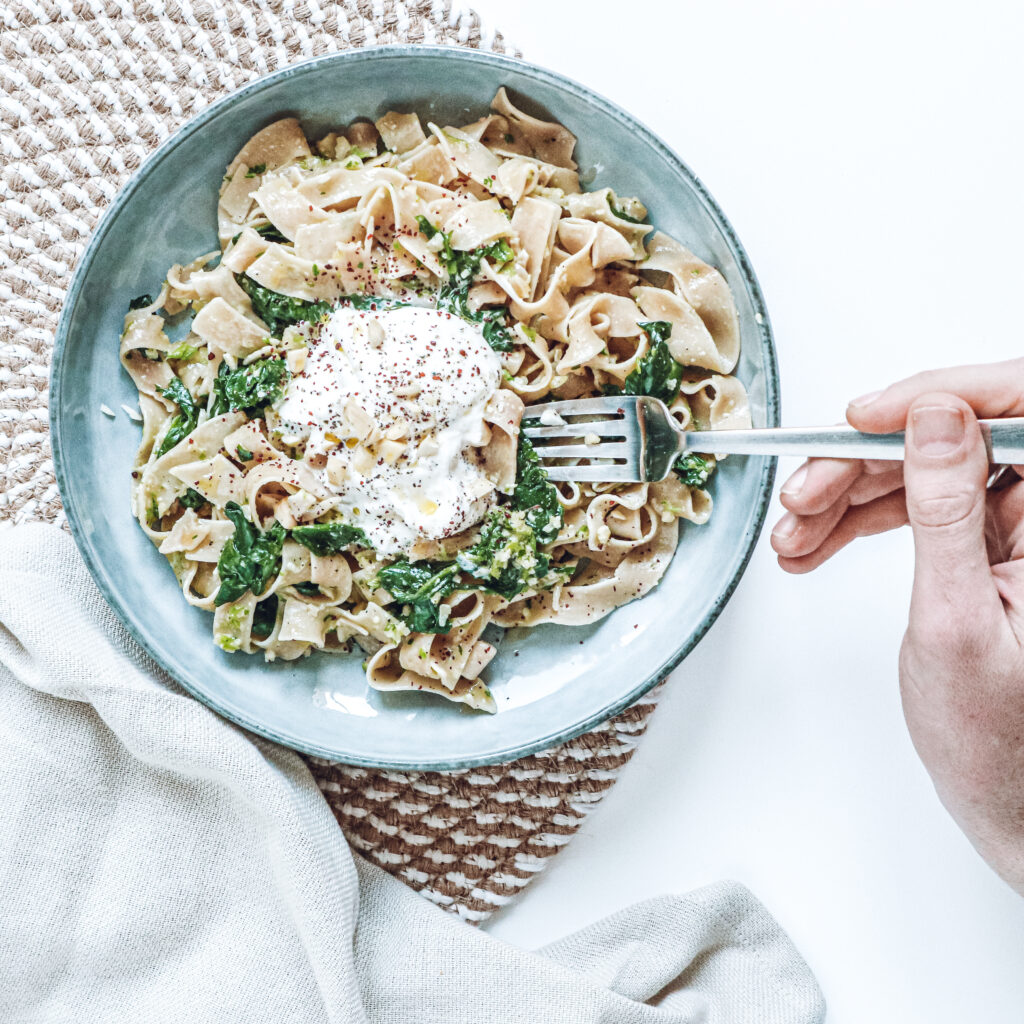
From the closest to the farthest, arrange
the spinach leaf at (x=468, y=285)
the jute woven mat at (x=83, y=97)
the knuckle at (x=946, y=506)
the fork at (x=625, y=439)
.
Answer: the knuckle at (x=946, y=506)
the fork at (x=625, y=439)
the spinach leaf at (x=468, y=285)
the jute woven mat at (x=83, y=97)

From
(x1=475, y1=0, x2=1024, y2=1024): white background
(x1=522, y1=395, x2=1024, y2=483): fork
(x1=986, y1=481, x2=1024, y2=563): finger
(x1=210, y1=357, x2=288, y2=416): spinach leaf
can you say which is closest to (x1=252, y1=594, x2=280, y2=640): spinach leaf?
(x1=210, y1=357, x2=288, y2=416): spinach leaf

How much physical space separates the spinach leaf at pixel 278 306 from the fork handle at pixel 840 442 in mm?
1428

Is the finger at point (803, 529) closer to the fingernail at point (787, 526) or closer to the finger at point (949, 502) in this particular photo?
the fingernail at point (787, 526)

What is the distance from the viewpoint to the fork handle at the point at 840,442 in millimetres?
2748

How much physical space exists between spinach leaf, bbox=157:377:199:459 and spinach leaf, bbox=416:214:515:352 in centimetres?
94

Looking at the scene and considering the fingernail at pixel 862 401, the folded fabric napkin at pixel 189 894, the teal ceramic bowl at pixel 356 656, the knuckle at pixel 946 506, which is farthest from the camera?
the folded fabric napkin at pixel 189 894

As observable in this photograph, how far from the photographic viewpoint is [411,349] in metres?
3.29

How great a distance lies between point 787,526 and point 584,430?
77 centimetres

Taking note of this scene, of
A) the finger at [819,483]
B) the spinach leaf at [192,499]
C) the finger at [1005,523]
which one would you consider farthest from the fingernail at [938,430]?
the spinach leaf at [192,499]

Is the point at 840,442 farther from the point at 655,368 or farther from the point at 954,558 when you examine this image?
the point at 655,368

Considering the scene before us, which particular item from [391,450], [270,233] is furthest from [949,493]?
[270,233]

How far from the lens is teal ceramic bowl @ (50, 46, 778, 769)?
3.29 metres

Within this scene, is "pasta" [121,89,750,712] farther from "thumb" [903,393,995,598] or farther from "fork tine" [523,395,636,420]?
"thumb" [903,393,995,598]

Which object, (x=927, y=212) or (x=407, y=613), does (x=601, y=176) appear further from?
(x=407, y=613)
